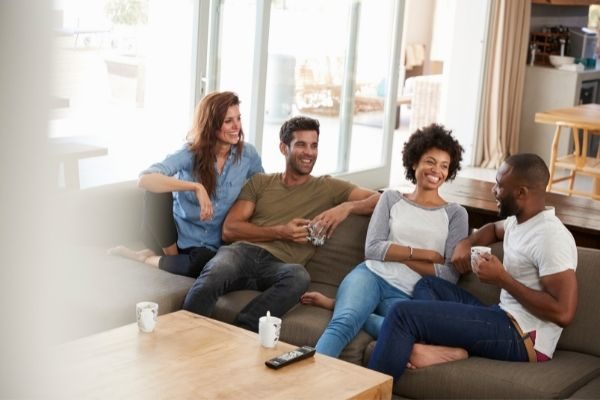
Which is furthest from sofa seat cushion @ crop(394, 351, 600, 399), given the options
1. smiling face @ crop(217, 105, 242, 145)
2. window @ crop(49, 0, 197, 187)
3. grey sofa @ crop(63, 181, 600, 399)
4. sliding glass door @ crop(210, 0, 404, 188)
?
sliding glass door @ crop(210, 0, 404, 188)

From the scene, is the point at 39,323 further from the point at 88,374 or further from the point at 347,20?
the point at 347,20

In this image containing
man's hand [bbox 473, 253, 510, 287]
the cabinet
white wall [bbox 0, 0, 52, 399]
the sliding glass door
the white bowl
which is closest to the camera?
white wall [bbox 0, 0, 52, 399]

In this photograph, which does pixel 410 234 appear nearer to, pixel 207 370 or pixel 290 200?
pixel 290 200

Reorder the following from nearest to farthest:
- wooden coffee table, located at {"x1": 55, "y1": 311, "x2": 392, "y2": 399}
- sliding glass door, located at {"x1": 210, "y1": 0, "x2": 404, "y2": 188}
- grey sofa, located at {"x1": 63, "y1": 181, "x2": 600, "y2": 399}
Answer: wooden coffee table, located at {"x1": 55, "y1": 311, "x2": 392, "y2": 399}
grey sofa, located at {"x1": 63, "y1": 181, "x2": 600, "y2": 399}
sliding glass door, located at {"x1": 210, "y1": 0, "x2": 404, "y2": 188}

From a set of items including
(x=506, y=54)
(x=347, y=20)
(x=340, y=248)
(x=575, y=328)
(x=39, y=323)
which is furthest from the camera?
(x=506, y=54)

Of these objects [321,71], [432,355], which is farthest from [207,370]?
[321,71]

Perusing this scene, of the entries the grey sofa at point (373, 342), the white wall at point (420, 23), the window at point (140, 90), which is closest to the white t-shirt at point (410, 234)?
the grey sofa at point (373, 342)

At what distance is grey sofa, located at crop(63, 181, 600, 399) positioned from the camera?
8.13 feet

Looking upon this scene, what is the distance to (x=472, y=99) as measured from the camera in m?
8.03

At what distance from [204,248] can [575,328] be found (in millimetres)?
1404

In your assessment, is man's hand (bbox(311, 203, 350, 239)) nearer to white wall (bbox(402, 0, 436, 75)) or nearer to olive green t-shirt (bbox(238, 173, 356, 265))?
olive green t-shirt (bbox(238, 173, 356, 265))

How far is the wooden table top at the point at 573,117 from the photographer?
6266 millimetres

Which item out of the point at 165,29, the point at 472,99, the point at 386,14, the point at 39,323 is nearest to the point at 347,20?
the point at 386,14

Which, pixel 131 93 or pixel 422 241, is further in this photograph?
pixel 131 93
